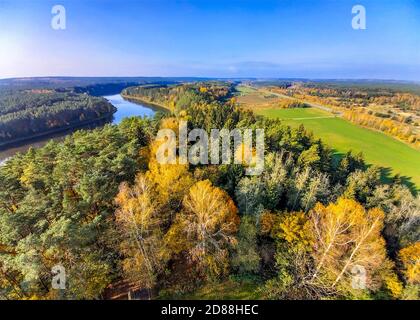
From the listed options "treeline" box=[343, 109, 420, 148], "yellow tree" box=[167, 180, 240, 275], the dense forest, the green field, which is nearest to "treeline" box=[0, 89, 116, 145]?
the dense forest

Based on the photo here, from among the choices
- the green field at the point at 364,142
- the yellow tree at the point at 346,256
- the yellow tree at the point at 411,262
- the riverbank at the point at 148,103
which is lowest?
the yellow tree at the point at 411,262

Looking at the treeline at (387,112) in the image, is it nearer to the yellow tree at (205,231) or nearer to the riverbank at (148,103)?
A: the yellow tree at (205,231)

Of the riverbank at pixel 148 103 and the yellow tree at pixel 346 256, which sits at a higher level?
the riverbank at pixel 148 103

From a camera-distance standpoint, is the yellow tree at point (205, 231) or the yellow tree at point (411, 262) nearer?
the yellow tree at point (411, 262)

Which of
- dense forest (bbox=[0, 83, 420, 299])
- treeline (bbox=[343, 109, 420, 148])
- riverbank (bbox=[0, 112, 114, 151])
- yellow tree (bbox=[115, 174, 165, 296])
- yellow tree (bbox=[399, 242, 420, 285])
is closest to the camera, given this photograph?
dense forest (bbox=[0, 83, 420, 299])

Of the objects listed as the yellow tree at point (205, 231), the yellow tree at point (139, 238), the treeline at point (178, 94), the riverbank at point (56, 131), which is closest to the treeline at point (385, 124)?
the treeline at point (178, 94)

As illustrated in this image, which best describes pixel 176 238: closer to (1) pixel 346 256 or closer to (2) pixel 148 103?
(1) pixel 346 256

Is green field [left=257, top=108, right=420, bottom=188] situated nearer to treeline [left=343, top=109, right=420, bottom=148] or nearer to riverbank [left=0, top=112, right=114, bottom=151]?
treeline [left=343, top=109, right=420, bottom=148]
